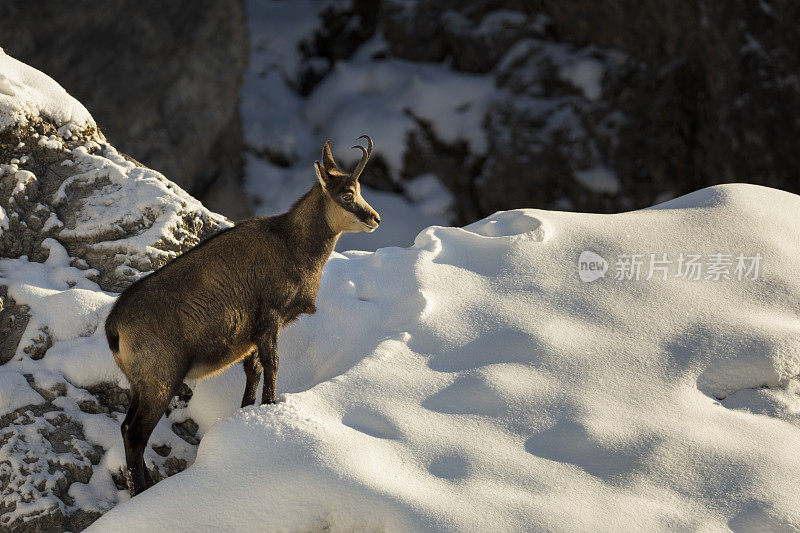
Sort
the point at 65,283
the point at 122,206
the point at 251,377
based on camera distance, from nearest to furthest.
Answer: the point at 251,377
the point at 65,283
the point at 122,206

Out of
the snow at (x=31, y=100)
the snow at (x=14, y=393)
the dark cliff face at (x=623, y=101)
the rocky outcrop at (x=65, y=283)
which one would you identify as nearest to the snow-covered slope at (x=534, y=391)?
the rocky outcrop at (x=65, y=283)

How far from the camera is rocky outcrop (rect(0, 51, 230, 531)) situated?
3.54 metres

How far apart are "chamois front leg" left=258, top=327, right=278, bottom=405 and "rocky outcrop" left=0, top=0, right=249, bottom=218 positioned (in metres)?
7.63

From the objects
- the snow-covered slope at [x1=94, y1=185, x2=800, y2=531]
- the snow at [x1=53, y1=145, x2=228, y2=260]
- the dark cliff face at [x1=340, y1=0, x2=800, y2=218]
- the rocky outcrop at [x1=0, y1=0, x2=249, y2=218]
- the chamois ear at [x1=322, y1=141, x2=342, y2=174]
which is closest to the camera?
the snow-covered slope at [x1=94, y1=185, x2=800, y2=531]

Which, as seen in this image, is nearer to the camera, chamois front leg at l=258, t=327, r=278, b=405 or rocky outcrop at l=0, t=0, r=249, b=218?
chamois front leg at l=258, t=327, r=278, b=405

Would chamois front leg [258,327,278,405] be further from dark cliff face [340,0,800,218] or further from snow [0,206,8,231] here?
dark cliff face [340,0,800,218]

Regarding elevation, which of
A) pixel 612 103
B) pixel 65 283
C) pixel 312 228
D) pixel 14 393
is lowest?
pixel 612 103

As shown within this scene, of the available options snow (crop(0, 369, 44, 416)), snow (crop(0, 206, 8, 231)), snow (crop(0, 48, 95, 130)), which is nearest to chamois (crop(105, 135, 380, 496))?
snow (crop(0, 369, 44, 416))

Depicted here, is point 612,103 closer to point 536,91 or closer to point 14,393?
point 536,91

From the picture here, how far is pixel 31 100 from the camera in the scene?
4609mm

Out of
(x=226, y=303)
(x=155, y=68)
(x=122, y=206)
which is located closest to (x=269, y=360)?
(x=226, y=303)

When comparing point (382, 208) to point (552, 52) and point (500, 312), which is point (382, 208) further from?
point (500, 312)

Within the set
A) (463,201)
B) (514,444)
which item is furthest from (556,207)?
(514,444)

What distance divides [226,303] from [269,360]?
32 centimetres
